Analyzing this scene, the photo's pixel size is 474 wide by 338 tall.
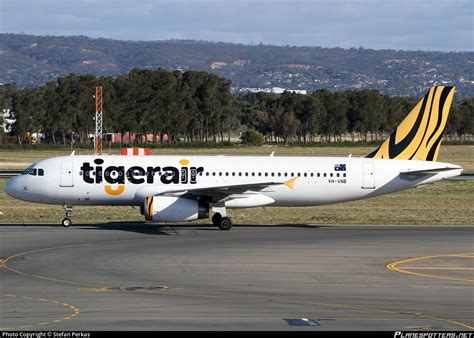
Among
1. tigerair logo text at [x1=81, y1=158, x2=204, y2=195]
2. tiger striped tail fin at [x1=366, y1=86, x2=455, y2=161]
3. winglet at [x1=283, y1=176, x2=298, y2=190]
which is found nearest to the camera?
tigerair logo text at [x1=81, y1=158, x2=204, y2=195]

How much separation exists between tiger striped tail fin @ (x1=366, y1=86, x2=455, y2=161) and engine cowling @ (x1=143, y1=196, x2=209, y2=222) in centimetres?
1140

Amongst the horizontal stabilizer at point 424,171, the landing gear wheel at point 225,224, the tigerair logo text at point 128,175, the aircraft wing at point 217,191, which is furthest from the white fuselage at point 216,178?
the landing gear wheel at point 225,224

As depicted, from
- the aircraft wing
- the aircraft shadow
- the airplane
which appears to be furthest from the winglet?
the aircraft shadow

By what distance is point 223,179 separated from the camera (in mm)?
47781

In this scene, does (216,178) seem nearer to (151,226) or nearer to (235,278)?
(151,226)

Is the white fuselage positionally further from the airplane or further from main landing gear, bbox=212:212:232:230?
main landing gear, bbox=212:212:232:230

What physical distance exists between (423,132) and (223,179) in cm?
1135

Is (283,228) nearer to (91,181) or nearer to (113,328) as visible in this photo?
(91,181)

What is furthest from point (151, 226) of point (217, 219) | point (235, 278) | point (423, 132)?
point (235, 278)

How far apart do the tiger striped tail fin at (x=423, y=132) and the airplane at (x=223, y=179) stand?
0.05 meters

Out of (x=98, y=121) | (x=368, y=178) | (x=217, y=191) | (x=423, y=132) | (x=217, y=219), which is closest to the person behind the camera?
(x=217, y=191)

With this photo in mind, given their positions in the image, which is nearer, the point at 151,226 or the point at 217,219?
the point at 217,219

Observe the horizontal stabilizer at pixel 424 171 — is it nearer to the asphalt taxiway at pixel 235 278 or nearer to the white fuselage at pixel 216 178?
the white fuselage at pixel 216 178

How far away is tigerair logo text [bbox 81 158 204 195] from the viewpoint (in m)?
46.8
